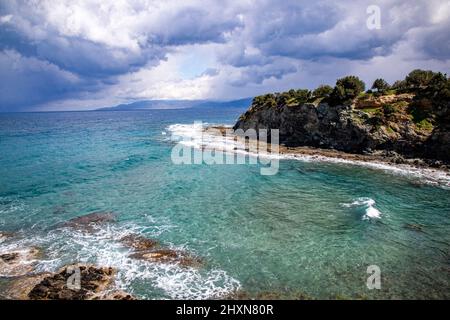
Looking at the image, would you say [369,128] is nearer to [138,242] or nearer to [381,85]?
[381,85]

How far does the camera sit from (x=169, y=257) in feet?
68.7

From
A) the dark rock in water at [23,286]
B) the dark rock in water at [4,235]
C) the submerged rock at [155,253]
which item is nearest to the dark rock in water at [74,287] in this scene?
the dark rock in water at [23,286]

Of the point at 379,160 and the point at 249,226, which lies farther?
the point at 379,160

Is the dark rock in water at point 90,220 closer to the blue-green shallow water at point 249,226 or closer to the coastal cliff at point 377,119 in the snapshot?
the blue-green shallow water at point 249,226

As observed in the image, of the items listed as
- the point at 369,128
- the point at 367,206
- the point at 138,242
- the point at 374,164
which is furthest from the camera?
the point at 369,128

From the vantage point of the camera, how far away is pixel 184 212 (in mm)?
29109

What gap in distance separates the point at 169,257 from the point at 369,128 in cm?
4645

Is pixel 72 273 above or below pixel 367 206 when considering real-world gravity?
below

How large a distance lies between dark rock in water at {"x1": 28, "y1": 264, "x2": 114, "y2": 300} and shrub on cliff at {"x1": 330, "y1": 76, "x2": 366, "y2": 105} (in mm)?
54217

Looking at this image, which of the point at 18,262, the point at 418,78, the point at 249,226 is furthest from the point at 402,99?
the point at 18,262

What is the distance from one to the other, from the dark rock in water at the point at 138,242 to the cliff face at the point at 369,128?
4490 centimetres

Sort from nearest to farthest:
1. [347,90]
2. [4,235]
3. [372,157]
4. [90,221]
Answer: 1. [4,235]
2. [90,221]
3. [372,157]
4. [347,90]
